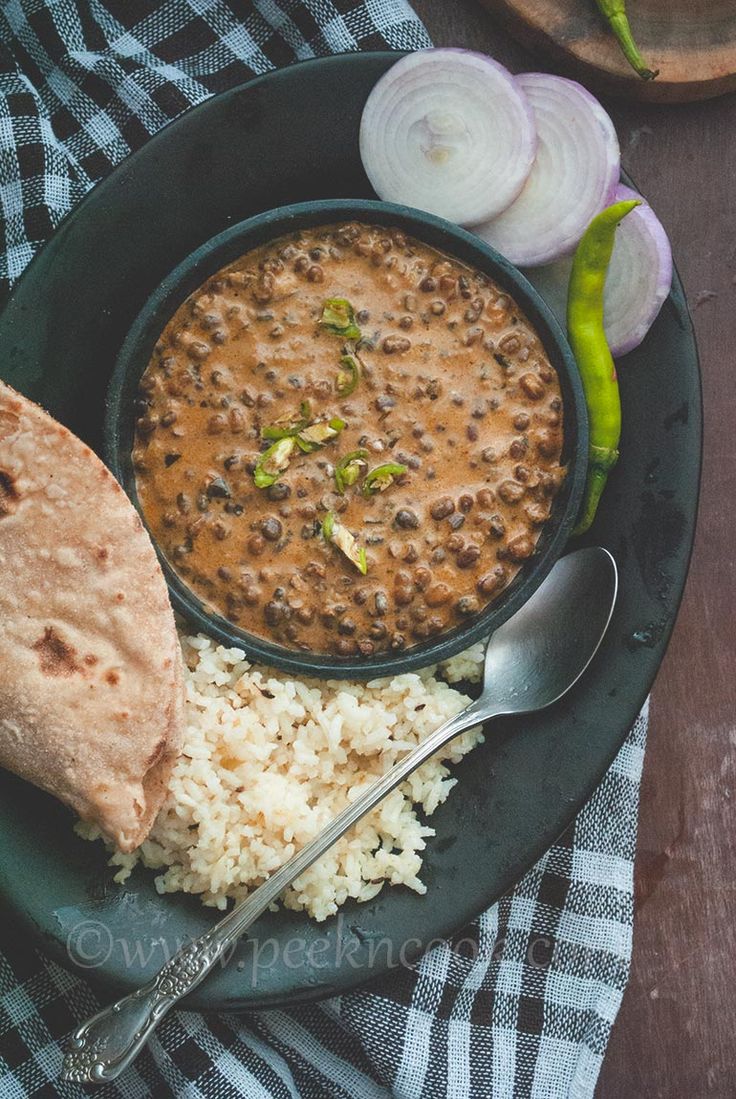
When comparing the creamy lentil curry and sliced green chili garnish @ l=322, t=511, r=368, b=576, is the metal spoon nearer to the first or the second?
the creamy lentil curry

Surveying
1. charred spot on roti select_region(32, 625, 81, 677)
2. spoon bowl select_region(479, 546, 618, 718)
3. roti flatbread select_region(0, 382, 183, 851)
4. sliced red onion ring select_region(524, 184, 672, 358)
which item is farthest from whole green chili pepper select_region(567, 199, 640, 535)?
charred spot on roti select_region(32, 625, 81, 677)

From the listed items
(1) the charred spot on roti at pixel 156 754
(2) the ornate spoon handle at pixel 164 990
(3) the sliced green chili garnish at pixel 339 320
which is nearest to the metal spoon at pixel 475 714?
(2) the ornate spoon handle at pixel 164 990

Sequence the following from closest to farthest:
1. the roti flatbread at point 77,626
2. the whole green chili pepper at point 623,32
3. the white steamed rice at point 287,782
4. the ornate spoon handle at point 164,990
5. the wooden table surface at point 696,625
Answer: the roti flatbread at point 77,626 < the ornate spoon handle at point 164,990 < the white steamed rice at point 287,782 < the whole green chili pepper at point 623,32 < the wooden table surface at point 696,625

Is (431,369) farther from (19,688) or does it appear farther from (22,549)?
(19,688)

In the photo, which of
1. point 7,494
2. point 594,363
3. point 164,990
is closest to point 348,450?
point 594,363

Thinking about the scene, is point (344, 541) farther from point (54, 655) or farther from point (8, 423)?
point (8, 423)

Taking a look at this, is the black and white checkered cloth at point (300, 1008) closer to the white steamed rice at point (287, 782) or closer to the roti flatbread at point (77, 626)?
the white steamed rice at point (287, 782)
